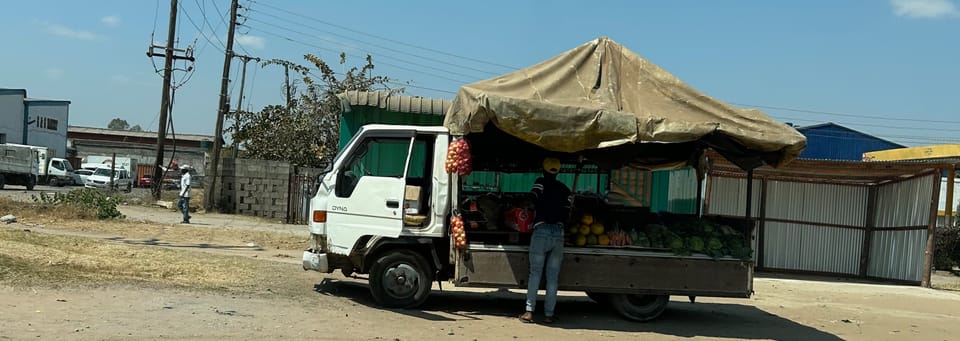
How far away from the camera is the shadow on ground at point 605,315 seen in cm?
909

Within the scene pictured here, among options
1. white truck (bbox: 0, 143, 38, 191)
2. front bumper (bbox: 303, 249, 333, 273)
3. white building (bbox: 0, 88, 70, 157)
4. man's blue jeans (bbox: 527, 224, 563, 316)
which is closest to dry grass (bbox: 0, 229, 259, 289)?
front bumper (bbox: 303, 249, 333, 273)

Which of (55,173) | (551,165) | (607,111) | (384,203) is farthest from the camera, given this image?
(55,173)

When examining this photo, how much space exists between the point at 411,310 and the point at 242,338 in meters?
2.52

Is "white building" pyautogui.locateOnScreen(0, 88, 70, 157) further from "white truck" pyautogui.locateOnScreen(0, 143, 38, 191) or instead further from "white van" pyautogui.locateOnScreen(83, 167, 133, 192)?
"white truck" pyautogui.locateOnScreen(0, 143, 38, 191)

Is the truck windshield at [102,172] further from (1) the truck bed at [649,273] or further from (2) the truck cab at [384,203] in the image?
(1) the truck bed at [649,273]

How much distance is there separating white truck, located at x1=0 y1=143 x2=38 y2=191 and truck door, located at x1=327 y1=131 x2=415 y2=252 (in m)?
33.9

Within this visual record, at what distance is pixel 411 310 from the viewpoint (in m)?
9.11

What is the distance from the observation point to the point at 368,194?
909 cm

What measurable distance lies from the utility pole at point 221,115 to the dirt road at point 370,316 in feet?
42.8

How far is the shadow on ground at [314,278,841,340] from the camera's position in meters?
9.09

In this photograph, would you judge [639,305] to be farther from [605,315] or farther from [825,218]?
[825,218]

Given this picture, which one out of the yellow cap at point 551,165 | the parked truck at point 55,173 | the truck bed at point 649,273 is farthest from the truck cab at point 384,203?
the parked truck at point 55,173

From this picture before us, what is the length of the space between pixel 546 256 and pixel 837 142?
21.8 meters

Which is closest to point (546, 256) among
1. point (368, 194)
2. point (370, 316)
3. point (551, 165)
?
point (551, 165)
